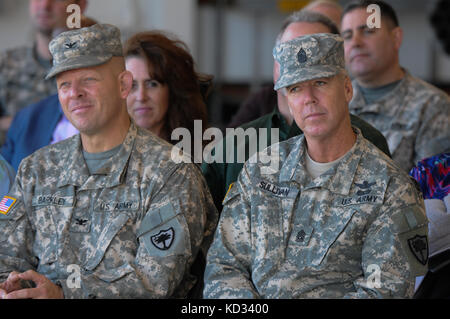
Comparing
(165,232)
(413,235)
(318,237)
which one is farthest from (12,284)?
(413,235)

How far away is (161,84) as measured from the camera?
289cm

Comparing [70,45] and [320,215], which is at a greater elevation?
[70,45]

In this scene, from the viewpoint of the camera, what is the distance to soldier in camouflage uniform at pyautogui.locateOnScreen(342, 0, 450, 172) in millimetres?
3305

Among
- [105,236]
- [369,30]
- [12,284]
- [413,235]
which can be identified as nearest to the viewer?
[413,235]

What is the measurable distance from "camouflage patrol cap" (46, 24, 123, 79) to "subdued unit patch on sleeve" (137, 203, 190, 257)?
1.76ft

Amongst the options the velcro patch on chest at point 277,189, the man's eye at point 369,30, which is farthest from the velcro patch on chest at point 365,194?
the man's eye at point 369,30

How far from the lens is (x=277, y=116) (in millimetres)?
2736

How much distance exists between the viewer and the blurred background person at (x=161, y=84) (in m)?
2.87

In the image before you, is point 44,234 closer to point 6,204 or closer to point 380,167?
point 6,204

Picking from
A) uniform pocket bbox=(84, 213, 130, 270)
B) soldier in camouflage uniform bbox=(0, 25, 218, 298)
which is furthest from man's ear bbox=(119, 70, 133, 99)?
uniform pocket bbox=(84, 213, 130, 270)

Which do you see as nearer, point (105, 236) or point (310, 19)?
point (105, 236)

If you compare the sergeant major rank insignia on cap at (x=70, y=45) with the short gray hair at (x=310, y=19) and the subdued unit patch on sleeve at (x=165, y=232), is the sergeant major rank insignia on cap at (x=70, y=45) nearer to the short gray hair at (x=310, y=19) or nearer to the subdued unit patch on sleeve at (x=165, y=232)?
the subdued unit patch on sleeve at (x=165, y=232)

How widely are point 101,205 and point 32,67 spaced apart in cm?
224

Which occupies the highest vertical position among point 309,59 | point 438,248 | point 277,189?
point 309,59
